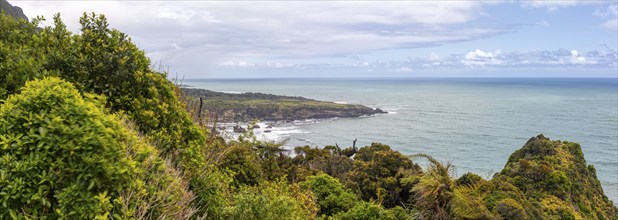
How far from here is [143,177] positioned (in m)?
6.66

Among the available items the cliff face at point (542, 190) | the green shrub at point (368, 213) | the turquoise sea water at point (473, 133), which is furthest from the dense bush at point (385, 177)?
the turquoise sea water at point (473, 133)

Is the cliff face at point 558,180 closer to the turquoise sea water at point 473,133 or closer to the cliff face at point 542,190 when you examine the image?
the cliff face at point 542,190

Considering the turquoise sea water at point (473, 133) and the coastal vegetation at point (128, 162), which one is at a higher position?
the coastal vegetation at point (128, 162)

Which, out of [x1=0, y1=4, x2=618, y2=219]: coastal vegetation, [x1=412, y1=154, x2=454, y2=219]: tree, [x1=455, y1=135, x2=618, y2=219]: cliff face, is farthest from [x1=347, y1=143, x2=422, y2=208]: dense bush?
[x1=412, y1=154, x2=454, y2=219]: tree

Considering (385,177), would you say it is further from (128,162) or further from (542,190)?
(128,162)

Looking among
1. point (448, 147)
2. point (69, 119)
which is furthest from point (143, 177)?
point (448, 147)

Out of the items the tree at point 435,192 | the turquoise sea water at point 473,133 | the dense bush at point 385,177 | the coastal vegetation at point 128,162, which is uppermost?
the coastal vegetation at point 128,162

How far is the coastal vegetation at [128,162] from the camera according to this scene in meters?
5.59

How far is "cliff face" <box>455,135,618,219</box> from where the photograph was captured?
14234 millimetres

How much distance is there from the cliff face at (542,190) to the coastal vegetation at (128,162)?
0.06 m

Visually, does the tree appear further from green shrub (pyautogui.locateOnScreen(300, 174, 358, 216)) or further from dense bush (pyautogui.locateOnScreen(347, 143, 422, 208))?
dense bush (pyautogui.locateOnScreen(347, 143, 422, 208))

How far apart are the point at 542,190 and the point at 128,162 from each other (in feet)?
55.6

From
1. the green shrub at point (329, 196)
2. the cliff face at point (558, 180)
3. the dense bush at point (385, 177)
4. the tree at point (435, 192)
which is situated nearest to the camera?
the tree at point (435, 192)

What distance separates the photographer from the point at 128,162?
6113 mm
